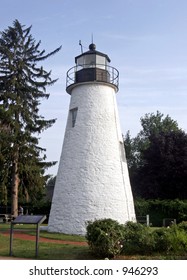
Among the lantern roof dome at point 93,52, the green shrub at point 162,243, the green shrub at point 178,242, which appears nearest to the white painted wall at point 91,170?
the lantern roof dome at point 93,52

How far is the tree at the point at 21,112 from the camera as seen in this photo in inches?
1107

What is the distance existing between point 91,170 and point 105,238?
26.6 ft

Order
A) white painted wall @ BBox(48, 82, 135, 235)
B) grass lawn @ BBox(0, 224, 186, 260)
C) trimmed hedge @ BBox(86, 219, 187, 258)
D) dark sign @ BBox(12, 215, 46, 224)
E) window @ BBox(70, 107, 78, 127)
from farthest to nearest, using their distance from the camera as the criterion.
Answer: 1. window @ BBox(70, 107, 78, 127)
2. white painted wall @ BBox(48, 82, 135, 235)
3. dark sign @ BBox(12, 215, 46, 224)
4. trimmed hedge @ BBox(86, 219, 187, 258)
5. grass lawn @ BBox(0, 224, 186, 260)

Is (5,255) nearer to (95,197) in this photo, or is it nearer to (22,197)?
(95,197)

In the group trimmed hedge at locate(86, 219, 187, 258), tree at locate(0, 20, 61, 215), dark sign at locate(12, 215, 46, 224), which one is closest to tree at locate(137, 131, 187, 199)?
tree at locate(0, 20, 61, 215)

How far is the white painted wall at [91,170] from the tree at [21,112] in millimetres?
9077

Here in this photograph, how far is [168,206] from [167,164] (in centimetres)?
942

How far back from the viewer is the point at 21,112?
29266 millimetres

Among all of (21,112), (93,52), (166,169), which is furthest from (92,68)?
(166,169)

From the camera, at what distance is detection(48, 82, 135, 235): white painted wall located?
18422 millimetres

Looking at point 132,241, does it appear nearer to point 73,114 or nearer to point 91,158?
point 91,158

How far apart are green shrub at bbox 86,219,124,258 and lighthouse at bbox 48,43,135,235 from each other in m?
6.65

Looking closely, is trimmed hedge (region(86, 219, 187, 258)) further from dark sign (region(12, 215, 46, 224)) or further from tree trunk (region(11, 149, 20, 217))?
tree trunk (region(11, 149, 20, 217))
